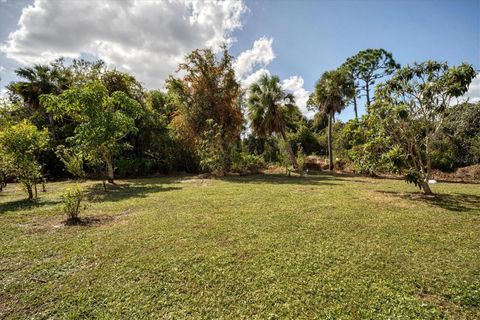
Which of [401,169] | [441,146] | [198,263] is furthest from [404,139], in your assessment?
[441,146]

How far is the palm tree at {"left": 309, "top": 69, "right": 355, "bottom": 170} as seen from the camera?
18500 millimetres

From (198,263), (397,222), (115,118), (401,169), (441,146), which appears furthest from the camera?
(441,146)

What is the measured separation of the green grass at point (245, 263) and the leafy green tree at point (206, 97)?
446 inches

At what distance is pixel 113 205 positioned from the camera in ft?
26.1

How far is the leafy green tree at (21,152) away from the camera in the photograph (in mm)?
8320

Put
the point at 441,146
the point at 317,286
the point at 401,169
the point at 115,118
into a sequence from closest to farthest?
the point at 317,286 → the point at 401,169 → the point at 115,118 → the point at 441,146

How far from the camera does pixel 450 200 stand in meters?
7.99

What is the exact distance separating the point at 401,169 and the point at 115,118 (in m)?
13.0

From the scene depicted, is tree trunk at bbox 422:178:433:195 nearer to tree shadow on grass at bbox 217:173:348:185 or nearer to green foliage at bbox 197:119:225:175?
tree shadow on grass at bbox 217:173:348:185

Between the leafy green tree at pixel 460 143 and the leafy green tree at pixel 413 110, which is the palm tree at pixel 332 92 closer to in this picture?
the leafy green tree at pixel 460 143

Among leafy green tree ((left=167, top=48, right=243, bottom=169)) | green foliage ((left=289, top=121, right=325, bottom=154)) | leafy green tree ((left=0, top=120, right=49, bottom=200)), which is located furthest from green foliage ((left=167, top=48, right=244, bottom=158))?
green foliage ((left=289, top=121, right=325, bottom=154))

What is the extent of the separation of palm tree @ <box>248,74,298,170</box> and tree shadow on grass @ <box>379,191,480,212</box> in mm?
9694

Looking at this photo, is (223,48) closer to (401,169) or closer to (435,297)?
(401,169)

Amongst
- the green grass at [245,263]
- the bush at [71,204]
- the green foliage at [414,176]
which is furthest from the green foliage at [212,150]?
the green foliage at [414,176]
